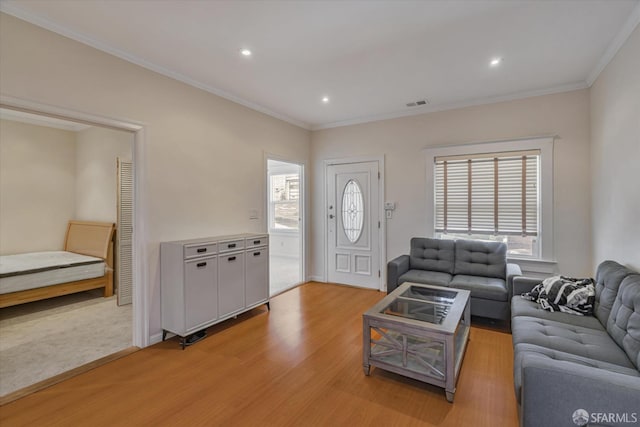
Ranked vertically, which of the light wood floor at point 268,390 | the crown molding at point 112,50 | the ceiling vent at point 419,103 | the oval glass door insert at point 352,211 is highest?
the ceiling vent at point 419,103

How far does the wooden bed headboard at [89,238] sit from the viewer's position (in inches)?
179

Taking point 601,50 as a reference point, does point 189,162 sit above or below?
below

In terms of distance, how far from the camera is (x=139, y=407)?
2049 millimetres

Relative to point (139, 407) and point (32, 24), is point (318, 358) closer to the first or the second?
point (139, 407)

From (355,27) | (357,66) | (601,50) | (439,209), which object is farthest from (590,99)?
(355,27)

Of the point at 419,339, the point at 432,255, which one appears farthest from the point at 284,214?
the point at 419,339

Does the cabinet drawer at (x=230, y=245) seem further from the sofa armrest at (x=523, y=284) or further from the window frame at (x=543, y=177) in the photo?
the window frame at (x=543, y=177)

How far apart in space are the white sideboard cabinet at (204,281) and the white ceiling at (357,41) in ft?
6.02

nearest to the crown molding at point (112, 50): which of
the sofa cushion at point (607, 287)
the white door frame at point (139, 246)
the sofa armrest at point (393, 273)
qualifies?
the white door frame at point (139, 246)

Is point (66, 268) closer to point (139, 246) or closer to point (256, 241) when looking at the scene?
point (139, 246)

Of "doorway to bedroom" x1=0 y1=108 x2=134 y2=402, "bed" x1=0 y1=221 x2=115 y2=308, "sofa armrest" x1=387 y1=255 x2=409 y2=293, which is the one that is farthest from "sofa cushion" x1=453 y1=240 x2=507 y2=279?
"bed" x1=0 y1=221 x2=115 y2=308

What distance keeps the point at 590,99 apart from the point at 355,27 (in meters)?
3.02

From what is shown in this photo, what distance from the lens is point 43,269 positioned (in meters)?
3.87

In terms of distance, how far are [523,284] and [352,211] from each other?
266cm
